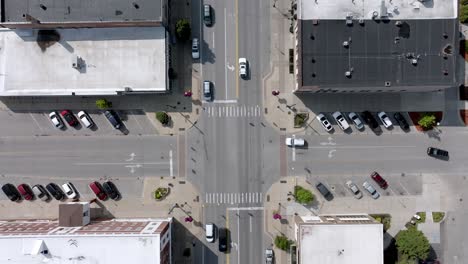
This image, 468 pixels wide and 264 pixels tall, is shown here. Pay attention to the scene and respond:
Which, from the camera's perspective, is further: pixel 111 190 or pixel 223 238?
pixel 223 238

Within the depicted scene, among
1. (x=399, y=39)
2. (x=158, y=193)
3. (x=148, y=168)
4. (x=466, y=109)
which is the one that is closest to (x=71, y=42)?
(x=148, y=168)

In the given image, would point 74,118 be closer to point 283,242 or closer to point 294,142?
point 294,142

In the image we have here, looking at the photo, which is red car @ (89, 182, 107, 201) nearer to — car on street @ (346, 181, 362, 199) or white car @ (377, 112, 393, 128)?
car on street @ (346, 181, 362, 199)

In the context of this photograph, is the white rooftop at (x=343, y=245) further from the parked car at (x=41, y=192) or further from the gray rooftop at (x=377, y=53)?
the parked car at (x=41, y=192)

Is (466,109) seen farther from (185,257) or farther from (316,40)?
(185,257)

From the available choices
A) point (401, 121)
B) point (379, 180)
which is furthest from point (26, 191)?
point (401, 121)

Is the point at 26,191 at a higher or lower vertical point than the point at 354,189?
higher
